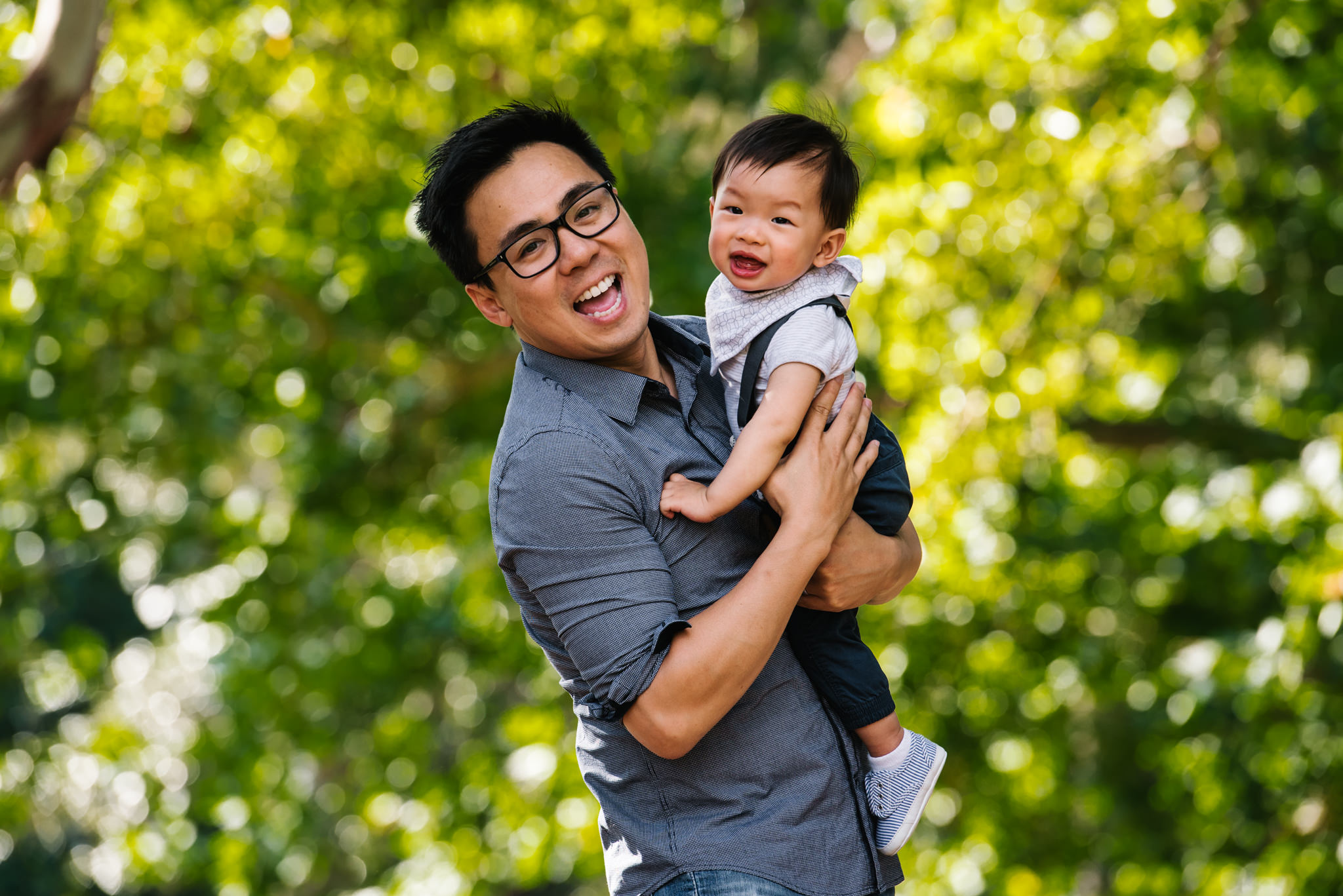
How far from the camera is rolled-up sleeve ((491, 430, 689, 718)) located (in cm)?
142

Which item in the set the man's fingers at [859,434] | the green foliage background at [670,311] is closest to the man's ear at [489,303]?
the man's fingers at [859,434]

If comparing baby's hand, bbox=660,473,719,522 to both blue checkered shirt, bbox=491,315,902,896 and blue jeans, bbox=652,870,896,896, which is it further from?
blue jeans, bbox=652,870,896,896

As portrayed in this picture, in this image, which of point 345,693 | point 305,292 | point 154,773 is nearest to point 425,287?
point 305,292

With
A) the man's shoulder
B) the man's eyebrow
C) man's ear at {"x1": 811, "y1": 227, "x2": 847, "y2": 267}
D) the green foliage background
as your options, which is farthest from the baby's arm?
the green foliage background

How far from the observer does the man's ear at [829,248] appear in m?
1.82

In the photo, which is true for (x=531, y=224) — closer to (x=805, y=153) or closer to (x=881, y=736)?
(x=805, y=153)

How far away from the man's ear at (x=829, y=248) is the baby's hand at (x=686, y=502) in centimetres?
47

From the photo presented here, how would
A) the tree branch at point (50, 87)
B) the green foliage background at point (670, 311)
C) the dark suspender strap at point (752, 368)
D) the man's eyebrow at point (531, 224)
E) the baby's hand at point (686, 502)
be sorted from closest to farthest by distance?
the baby's hand at point (686, 502) → the man's eyebrow at point (531, 224) → the dark suspender strap at point (752, 368) → the tree branch at point (50, 87) → the green foliage background at point (670, 311)

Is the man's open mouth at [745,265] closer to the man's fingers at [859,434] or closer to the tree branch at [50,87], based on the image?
Result: the man's fingers at [859,434]

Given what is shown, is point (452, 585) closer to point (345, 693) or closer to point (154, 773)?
point (345, 693)

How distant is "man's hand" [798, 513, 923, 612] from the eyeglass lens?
53 centimetres

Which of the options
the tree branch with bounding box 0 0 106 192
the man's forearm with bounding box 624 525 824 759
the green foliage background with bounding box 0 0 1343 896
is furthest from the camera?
the green foliage background with bounding box 0 0 1343 896

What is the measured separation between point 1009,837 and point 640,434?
361 cm

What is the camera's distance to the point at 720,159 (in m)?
1.86
